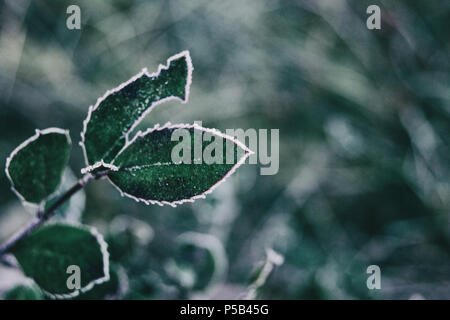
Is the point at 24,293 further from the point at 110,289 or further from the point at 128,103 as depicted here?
the point at 128,103

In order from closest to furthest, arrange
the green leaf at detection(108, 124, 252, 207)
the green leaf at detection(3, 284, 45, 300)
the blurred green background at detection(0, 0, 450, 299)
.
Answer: the green leaf at detection(108, 124, 252, 207) < the green leaf at detection(3, 284, 45, 300) < the blurred green background at detection(0, 0, 450, 299)

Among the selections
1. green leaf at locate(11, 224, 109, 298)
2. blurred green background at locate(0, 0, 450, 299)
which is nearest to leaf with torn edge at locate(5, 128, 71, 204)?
green leaf at locate(11, 224, 109, 298)

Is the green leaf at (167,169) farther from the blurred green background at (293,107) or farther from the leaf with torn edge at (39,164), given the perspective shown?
the blurred green background at (293,107)

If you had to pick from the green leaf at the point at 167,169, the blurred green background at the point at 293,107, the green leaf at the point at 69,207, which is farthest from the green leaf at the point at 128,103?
the blurred green background at the point at 293,107

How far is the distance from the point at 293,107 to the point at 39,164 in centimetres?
87

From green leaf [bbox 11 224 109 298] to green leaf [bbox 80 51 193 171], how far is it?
3.8 inches

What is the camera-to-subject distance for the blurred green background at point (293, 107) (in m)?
1.05

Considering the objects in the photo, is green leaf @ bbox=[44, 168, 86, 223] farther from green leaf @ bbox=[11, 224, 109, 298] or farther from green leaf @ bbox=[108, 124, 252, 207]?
green leaf @ bbox=[108, 124, 252, 207]

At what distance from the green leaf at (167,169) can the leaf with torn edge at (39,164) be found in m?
0.10

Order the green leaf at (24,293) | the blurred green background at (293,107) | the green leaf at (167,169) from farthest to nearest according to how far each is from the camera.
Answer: the blurred green background at (293,107) → the green leaf at (24,293) → the green leaf at (167,169)

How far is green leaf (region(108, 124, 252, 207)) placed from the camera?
0.37 m

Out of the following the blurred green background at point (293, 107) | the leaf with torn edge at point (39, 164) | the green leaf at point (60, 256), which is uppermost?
the blurred green background at point (293, 107)

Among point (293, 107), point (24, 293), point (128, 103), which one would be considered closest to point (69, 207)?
point (24, 293)

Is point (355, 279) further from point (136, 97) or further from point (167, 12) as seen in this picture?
point (167, 12)
